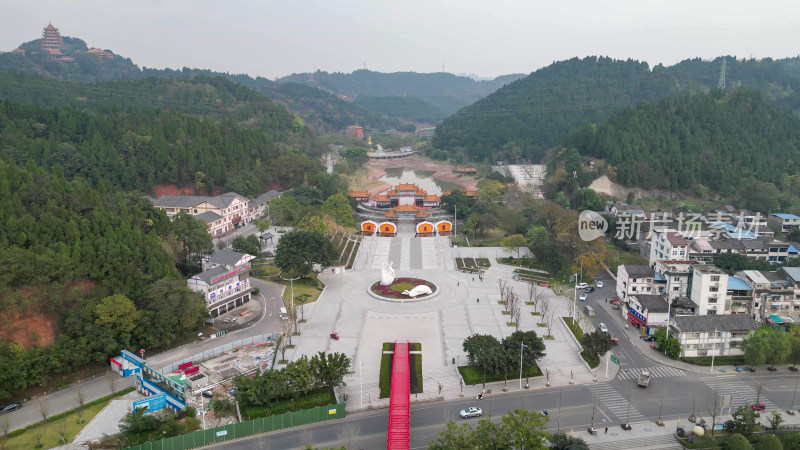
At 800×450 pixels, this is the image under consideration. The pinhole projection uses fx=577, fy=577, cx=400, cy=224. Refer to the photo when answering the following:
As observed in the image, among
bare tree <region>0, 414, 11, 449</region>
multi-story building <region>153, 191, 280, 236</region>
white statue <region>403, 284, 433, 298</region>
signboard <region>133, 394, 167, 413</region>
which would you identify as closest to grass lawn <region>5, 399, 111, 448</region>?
bare tree <region>0, 414, 11, 449</region>

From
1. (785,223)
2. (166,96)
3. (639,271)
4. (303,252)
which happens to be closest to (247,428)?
(303,252)

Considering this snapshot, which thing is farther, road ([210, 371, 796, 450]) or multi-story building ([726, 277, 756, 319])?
multi-story building ([726, 277, 756, 319])

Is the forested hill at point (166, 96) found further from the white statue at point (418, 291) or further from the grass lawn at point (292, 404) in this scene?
the grass lawn at point (292, 404)

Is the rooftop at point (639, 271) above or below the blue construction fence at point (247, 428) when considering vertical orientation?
above

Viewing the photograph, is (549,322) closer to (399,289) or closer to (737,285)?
(399,289)

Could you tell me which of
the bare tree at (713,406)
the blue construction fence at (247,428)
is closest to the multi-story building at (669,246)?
the bare tree at (713,406)

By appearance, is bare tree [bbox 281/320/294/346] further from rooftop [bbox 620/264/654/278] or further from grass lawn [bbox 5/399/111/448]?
rooftop [bbox 620/264/654/278]
